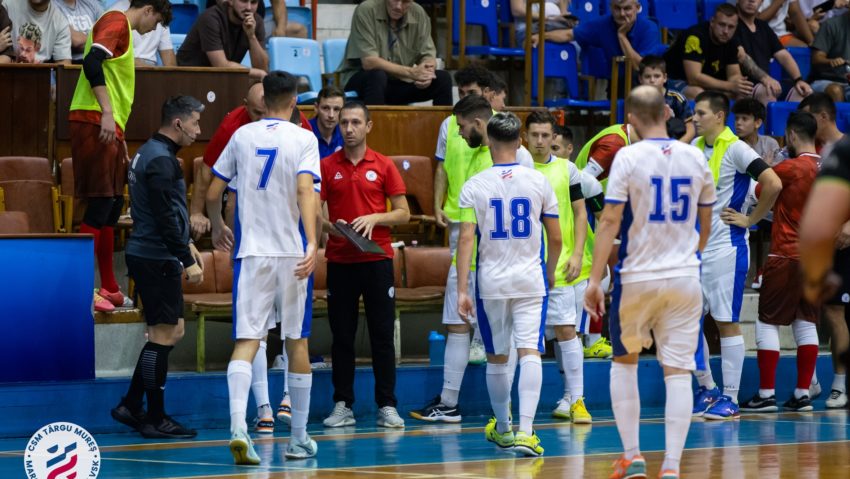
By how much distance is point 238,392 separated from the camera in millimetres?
6984

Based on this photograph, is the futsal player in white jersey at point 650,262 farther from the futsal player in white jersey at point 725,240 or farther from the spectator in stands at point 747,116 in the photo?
the spectator in stands at point 747,116

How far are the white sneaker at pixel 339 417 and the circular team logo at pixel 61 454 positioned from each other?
2.85 m

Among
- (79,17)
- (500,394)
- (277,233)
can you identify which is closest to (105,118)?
(277,233)

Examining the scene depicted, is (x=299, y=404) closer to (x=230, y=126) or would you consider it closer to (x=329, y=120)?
(x=230, y=126)

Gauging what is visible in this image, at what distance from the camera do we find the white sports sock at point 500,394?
7.57 m

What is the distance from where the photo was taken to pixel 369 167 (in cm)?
884

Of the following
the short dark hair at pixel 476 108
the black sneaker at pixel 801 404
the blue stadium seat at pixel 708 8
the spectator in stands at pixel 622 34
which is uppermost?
the blue stadium seat at pixel 708 8

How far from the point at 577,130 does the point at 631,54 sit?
1094 millimetres

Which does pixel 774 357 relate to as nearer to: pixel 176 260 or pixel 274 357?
pixel 274 357

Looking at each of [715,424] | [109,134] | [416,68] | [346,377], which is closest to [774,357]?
[715,424]

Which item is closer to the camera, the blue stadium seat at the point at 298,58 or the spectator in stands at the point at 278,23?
the blue stadium seat at the point at 298,58

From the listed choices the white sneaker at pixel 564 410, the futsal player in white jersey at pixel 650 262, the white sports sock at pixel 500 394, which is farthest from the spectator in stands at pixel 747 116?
the futsal player in white jersey at pixel 650 262

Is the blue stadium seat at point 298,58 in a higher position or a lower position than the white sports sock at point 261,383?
higher

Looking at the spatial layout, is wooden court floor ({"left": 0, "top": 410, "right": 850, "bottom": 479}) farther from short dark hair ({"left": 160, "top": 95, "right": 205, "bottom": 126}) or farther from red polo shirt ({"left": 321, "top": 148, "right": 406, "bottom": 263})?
short dark hair ({"left": 160, "top": 95, "right": 205, "bottom": 126})
